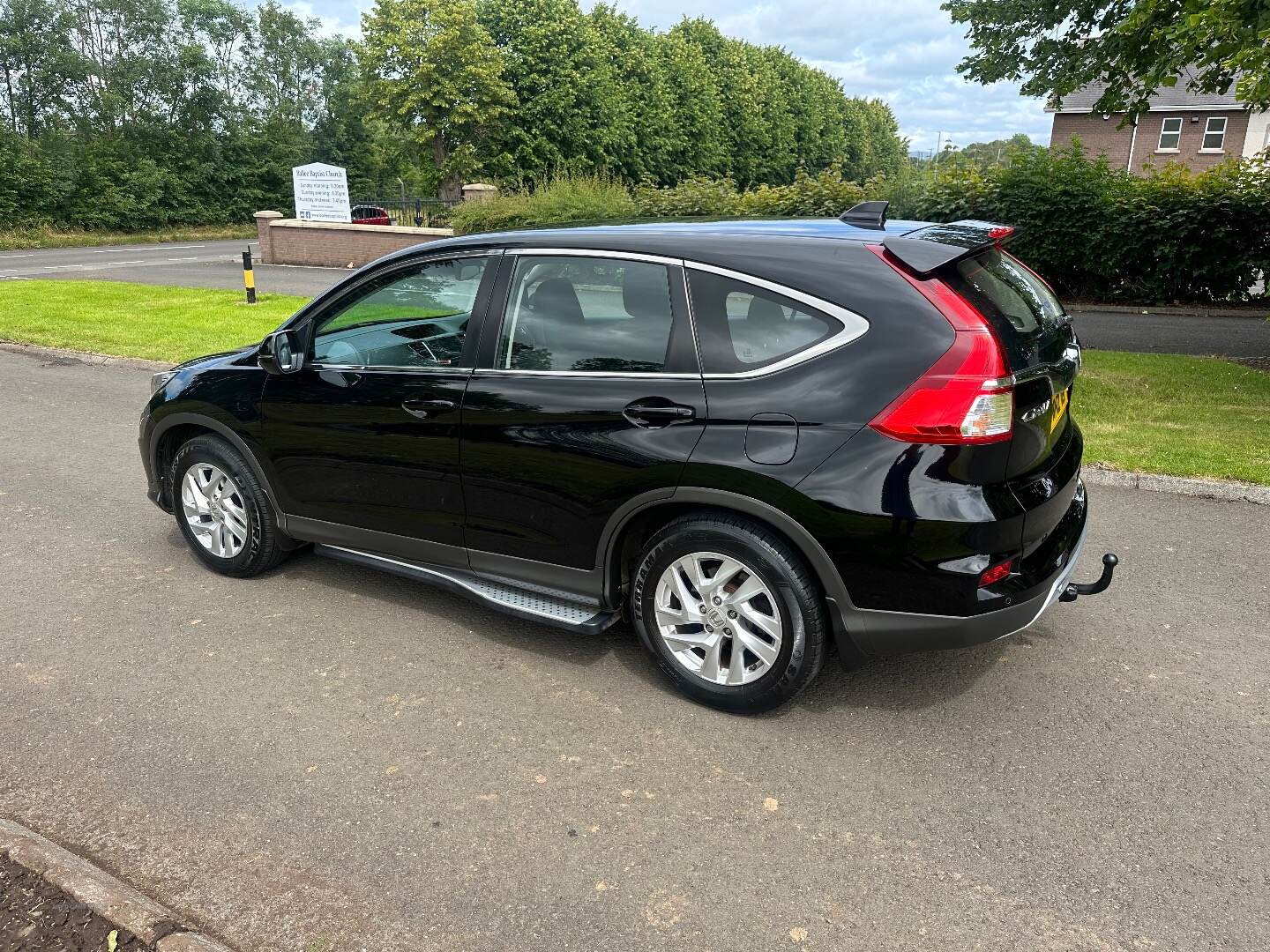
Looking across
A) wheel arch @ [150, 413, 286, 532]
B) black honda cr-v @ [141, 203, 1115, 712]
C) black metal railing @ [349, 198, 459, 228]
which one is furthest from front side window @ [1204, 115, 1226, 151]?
wheel arch @ [150, 413, 286, 532]

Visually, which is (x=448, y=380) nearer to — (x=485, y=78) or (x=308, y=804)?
(x=308, y=804)

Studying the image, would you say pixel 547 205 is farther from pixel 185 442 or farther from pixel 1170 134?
pixel 1170 134

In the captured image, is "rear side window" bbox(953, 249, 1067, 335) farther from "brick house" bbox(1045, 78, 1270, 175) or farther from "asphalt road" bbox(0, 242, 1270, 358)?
"brick house" bbox(1045, 78, 1270, 175)

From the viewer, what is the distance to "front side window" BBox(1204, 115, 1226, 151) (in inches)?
1738

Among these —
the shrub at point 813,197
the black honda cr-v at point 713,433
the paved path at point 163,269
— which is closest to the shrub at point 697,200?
the shrub at point 813,197

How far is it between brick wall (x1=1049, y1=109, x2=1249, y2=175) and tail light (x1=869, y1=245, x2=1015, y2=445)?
150 ft

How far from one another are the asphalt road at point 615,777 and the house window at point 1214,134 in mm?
49060

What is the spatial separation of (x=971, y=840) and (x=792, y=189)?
18.2 metres

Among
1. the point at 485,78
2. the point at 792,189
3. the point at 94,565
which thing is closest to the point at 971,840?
the point at 94,565

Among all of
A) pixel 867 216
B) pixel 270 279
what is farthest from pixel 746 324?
pixel 270 279

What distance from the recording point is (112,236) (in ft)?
141

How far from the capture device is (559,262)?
384 centimetres

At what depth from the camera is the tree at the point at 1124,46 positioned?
25.7 feet

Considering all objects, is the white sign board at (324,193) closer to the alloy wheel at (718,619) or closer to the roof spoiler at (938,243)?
the roof spoiler at (938,243)
